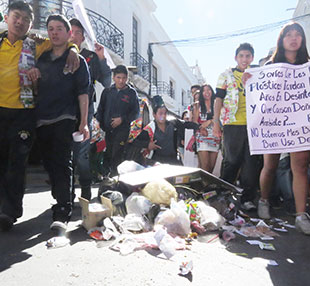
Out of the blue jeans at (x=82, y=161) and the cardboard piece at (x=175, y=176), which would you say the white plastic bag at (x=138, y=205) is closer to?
the cardboard piece at (x=175, y=176)

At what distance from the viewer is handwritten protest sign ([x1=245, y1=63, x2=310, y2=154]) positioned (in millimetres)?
2557

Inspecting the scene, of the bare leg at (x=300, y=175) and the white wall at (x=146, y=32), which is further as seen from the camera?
the white wall at (x=146, y=32)

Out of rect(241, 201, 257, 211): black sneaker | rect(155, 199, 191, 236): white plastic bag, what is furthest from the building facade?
rect(155, 199, 191, 236): white plastic bag

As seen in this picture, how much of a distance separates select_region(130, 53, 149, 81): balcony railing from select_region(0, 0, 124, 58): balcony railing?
166 cm

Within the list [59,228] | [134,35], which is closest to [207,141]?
[59,228]

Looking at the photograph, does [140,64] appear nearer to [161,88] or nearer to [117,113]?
[161,88]

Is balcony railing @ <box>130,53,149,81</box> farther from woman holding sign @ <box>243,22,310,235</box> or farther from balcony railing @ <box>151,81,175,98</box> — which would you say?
woman holding sign @ <box>243,22,310,235</box>

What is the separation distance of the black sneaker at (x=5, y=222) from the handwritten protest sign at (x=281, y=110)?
2.05 metres

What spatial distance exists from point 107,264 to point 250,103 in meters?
1.90

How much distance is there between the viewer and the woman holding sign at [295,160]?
2484 millimetres

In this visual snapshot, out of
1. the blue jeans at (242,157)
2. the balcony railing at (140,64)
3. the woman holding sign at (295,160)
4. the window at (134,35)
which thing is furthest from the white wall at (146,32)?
the woman holding sign at (295,160)

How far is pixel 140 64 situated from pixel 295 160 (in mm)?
13747

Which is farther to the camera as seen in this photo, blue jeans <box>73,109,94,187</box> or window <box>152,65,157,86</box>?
window <box>152,65,157,86</box>

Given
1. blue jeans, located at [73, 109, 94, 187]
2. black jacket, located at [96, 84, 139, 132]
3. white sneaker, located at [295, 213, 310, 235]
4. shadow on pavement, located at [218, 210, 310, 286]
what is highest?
black jacket, located at [96, 84, 139, 132]
